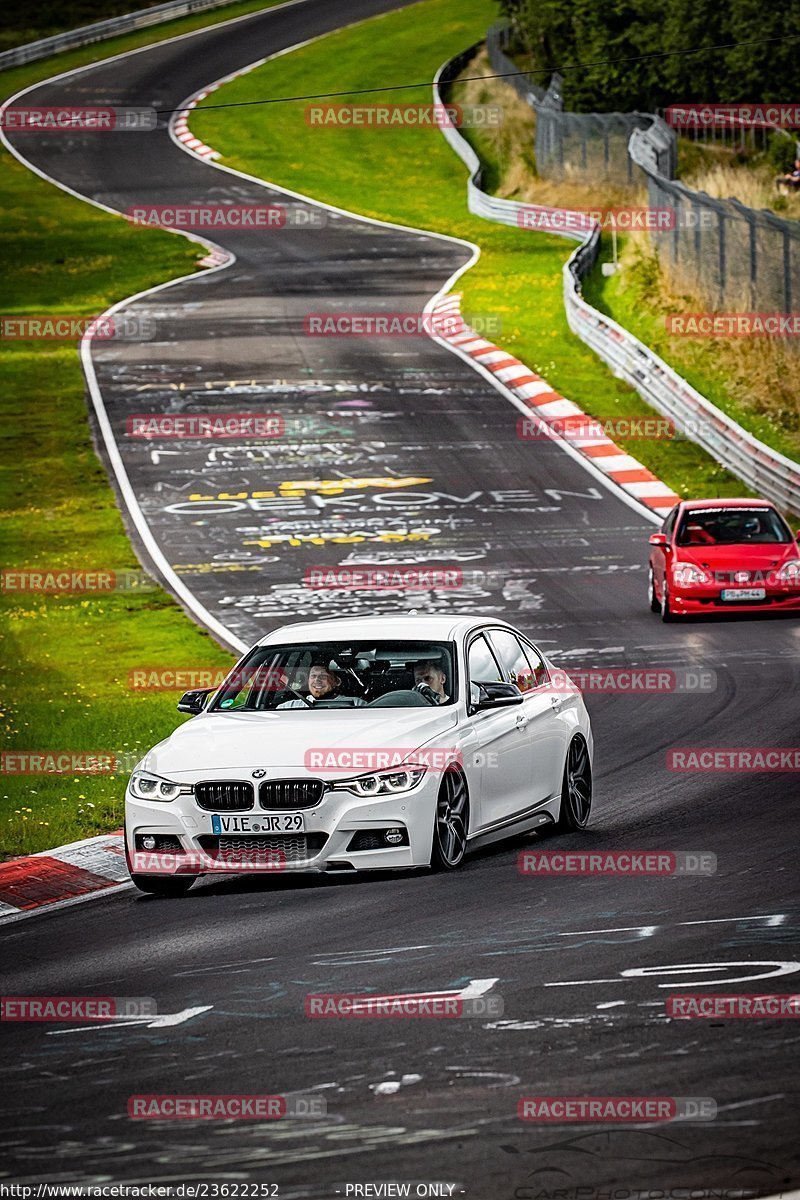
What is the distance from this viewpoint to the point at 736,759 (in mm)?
15492

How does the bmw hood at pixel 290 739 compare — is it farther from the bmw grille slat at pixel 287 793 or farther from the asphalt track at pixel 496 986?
the asphalt track at pixel 496 986

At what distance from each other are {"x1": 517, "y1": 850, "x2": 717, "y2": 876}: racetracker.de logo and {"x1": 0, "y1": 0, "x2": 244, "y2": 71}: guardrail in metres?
77.9

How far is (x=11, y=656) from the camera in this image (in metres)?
22.7

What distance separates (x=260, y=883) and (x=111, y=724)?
6737 millimetres

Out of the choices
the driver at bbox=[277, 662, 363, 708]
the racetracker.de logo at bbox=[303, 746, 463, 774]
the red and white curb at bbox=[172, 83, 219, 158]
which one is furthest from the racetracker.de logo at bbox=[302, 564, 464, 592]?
the red and white curb at bbox=[172, 83, 219, 158]

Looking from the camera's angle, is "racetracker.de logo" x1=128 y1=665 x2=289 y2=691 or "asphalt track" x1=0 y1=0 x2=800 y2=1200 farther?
"racetracker.de logo" x1=128 y1=665 x2=289 y2=691

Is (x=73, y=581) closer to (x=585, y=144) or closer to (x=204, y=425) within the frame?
(x=204, y=425)

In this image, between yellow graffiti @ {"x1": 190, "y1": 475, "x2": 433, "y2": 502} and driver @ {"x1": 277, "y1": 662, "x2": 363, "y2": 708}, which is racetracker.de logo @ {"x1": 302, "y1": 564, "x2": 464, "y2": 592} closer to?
yellow graffiti @ {"x1": 190, "y1": 475, "x2": 433, "y2": 502}

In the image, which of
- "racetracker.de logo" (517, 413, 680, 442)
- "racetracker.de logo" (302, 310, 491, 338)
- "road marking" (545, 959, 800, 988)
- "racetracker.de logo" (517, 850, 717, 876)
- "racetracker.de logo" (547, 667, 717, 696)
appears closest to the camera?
"road marking" (545, 959, 800, 988)

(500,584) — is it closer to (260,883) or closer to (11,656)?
(11,656)

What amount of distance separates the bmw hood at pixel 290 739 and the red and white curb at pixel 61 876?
89 cm

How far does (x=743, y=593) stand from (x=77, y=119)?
58.1 meters

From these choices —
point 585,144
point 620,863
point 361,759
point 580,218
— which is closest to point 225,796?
point 361,759

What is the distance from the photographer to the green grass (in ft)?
125
